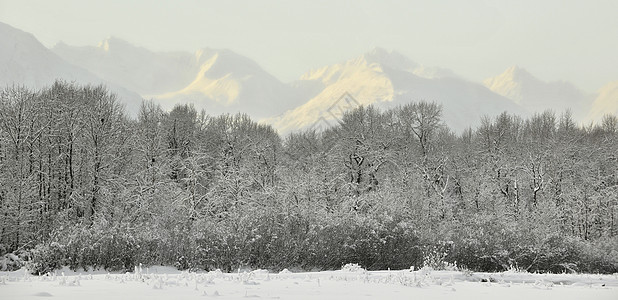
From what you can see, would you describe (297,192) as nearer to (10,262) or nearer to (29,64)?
(10,262)

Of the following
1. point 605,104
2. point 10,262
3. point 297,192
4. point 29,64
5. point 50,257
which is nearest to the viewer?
point 50,257

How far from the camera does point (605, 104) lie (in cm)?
4734

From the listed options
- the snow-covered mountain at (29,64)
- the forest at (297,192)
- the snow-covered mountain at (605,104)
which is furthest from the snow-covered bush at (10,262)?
the snow-covered mountain at (29,64)

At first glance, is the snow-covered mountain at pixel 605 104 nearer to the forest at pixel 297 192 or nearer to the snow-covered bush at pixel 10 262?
the forest at pixel 297 192

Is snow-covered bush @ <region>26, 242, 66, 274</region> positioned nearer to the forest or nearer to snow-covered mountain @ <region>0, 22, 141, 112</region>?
the forest

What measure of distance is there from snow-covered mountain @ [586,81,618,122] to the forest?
84cm

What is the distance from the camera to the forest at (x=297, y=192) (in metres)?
18.4

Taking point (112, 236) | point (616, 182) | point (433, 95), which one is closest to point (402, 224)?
point (112, 236)

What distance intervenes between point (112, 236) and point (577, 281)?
13242 mm

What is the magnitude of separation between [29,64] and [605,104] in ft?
289

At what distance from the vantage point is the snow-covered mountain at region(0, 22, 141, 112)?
87.2 metres

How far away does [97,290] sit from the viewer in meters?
7.62

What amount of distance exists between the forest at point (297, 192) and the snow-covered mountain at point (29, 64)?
5555 cm

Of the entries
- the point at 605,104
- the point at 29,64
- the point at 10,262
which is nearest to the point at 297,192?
the point at 10,262
